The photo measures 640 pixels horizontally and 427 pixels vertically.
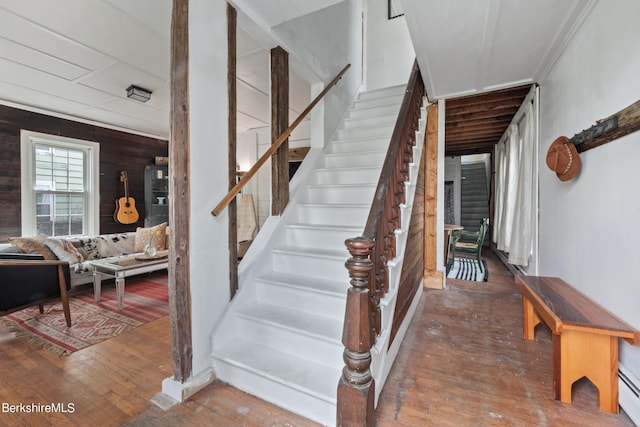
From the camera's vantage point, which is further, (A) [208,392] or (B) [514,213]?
(B) [514,213]

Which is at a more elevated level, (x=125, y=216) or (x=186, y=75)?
(x=186, y=75)

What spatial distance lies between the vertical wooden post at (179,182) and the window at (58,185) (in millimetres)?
4347

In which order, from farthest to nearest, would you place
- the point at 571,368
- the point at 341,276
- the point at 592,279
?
the point at 341,276
the point at 592,279
the point at 571,368

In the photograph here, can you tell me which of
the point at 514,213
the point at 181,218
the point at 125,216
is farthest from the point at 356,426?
the point at 125,216

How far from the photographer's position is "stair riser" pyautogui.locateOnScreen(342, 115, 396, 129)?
11.9ft

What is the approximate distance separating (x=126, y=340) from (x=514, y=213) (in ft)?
15.3

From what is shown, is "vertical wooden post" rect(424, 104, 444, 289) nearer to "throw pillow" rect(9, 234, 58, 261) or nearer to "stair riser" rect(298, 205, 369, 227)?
"stair riser" rect(298, 205, 369, 227)

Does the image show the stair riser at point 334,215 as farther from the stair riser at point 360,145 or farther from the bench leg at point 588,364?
the bench leg at point 588,364

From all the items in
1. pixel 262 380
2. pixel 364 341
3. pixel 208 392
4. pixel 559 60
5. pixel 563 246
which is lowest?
pixel 208 392

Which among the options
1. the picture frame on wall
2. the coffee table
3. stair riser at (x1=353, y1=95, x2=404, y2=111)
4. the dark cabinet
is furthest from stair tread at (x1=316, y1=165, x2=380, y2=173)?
the picture frame on wall

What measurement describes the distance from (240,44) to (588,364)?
3.49 metres

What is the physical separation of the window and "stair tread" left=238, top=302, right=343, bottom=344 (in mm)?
4497

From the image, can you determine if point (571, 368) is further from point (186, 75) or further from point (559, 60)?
point (186, 75)

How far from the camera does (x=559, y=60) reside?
8.12 feet
